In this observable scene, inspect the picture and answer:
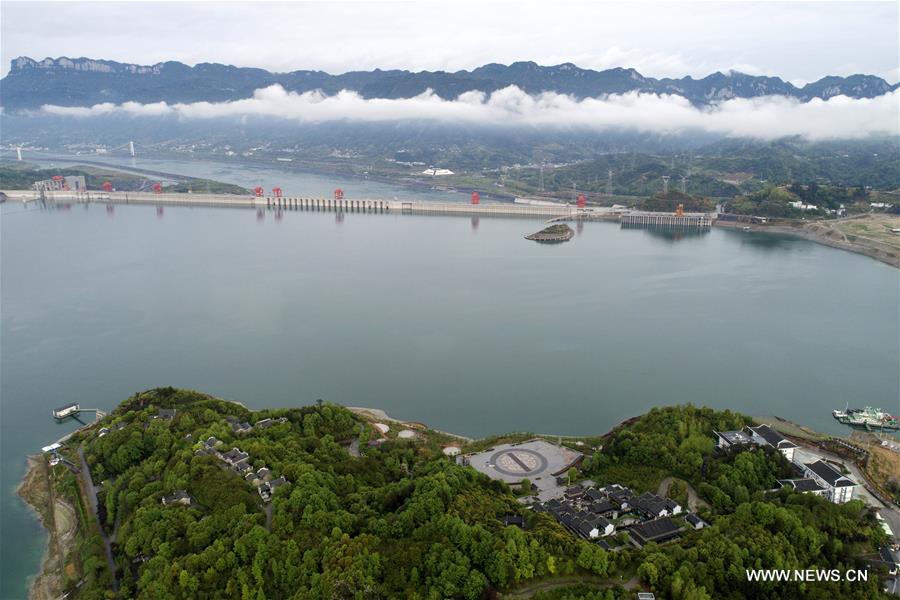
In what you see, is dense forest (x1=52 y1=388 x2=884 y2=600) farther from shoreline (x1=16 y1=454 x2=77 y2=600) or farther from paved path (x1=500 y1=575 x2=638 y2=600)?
shoreline (x1=16 y1=454 x2=77 y2=600)

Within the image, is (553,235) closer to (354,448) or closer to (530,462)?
(530,462)

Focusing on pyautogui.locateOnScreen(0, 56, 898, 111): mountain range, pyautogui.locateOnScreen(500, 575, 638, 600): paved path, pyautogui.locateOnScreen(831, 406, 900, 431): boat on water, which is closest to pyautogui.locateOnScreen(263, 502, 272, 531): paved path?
pyautogui.locateOnScreen(500, 575, 638, 600): paved path

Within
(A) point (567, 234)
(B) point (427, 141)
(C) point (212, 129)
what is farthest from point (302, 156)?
(A) point (567, 234)

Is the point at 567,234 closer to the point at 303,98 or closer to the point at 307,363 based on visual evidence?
the point at 307,363

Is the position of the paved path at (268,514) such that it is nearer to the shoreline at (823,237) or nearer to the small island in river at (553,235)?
the small island in river at (553,235)

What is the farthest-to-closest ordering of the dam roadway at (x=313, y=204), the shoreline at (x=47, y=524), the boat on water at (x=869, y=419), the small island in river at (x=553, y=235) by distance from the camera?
the dam roadway at (x=313, y=204) < the small island in river at (x=553, y=235) < the boat on water at (x=869, y=419) < the shoreline at (x=47, y=524)

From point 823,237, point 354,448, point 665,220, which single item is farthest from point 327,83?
point 354,448

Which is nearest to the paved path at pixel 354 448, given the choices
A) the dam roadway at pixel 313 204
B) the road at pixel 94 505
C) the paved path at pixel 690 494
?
the road at pixel 94 505
